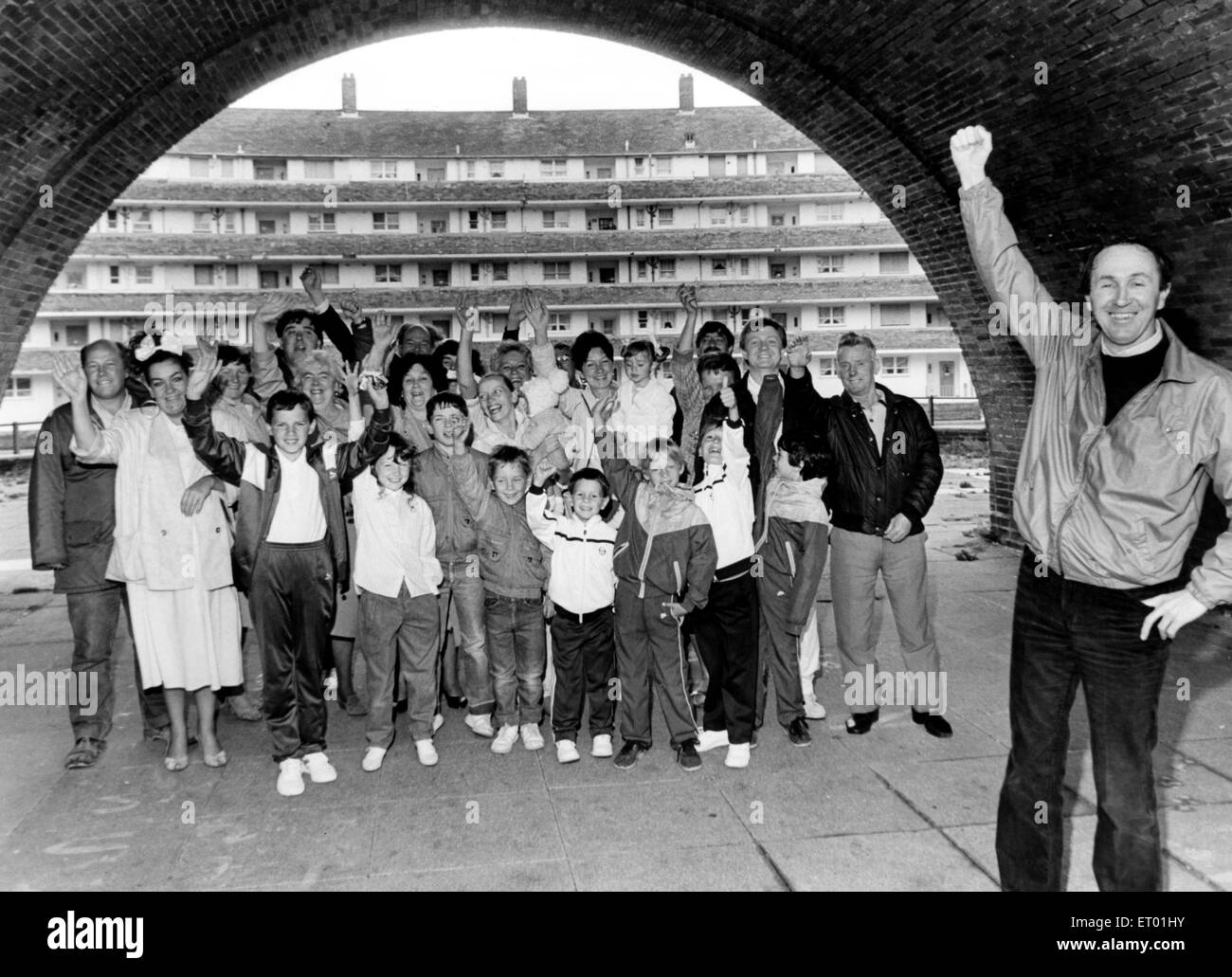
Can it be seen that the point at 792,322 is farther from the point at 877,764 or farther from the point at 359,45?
the point at 877,764

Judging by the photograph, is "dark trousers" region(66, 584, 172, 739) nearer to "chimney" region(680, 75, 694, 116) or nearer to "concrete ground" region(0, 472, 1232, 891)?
"concrete ground" region(0, 472, 1232, 891)

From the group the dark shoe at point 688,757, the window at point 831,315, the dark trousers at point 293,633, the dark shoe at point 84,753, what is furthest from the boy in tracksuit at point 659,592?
the window at point 831,315

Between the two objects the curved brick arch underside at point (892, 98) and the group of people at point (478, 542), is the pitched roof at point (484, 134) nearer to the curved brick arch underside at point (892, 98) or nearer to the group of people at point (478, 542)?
the curved brick arch underside at point (892, 98)

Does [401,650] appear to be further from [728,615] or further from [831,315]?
[831,315]

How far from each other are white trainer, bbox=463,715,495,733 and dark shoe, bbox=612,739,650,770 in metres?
0.79

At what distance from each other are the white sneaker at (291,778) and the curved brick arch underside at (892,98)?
5.32 meters

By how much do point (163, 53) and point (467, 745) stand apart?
671 cm

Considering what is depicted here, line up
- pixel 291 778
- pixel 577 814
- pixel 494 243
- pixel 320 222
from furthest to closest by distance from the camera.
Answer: pixel 320 222, pixel 494 243, pixel 291 778, pixel 577 814

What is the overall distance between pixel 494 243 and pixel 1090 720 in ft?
151

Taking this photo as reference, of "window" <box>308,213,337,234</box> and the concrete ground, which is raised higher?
"window" <box>308,213,337,234</box>

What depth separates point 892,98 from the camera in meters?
8.69

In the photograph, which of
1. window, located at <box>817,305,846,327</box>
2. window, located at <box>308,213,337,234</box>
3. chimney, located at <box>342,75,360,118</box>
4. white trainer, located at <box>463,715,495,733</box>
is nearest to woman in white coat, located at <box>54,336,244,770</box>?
white trainer, located at <box>463,715,495,733</box>

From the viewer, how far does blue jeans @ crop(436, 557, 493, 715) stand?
16.0 ft

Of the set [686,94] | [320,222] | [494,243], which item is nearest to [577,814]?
[494,243]
